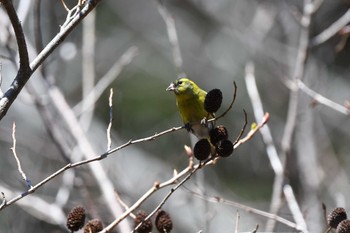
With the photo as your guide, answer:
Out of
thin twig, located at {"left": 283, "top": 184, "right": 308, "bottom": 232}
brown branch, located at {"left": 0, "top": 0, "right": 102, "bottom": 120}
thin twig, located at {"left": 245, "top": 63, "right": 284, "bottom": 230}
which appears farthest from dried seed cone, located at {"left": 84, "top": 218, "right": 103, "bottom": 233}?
thin twig, located at {"left": 245, "top": 63, "right": 284, "bottom": 230}

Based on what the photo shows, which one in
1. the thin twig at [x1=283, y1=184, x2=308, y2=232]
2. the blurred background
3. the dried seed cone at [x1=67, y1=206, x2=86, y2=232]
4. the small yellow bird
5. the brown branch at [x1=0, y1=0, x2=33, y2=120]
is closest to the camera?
the brown branch at [x1=0, y1=0, x2=33, y2=120]

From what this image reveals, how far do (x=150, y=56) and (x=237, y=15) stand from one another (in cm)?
191

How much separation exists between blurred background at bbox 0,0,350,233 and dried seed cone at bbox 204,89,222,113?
2.66 m

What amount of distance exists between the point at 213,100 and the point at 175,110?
22.0 feet

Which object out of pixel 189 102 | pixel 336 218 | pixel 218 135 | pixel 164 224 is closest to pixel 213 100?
pixel 218 135

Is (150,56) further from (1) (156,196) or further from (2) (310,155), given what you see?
(2) (310,155)

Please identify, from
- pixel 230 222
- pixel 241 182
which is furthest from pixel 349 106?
pixel 241 182

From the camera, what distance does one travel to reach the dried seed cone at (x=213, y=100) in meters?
2.22

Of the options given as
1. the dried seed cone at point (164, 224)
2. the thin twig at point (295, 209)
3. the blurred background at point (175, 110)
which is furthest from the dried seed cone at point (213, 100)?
the blurred background at point (175, 110)

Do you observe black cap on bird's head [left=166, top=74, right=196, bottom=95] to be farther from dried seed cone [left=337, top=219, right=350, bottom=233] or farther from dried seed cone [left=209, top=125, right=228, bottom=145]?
dried seed cone [left=337, top=219, right=350, bottom=233]

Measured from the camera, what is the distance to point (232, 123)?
7891mm

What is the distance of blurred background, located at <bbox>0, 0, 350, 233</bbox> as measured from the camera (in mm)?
5633

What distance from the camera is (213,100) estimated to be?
7.29 ft

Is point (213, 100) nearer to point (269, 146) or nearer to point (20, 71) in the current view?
point (20, 71)
